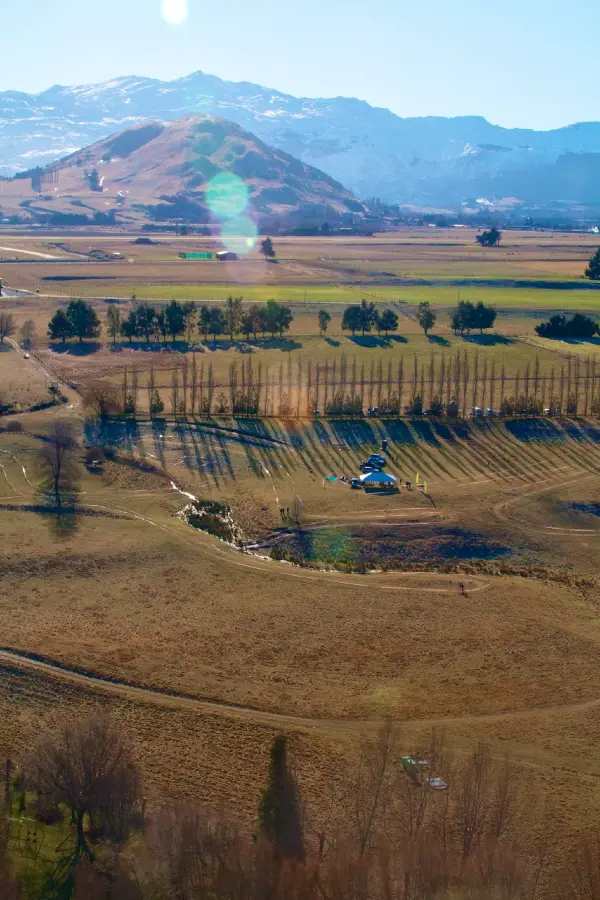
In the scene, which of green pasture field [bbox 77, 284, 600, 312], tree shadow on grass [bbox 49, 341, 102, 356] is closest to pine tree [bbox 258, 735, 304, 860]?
tree shadow on grass [bbox 49, 341, 102, 356]

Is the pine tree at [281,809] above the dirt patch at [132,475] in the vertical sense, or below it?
below

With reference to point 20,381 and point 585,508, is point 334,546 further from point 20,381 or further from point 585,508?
point 20,381

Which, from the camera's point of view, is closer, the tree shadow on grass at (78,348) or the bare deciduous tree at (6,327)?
the tree shadow on grass at (78,348)

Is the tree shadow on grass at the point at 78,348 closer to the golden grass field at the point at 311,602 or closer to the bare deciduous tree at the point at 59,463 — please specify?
the golden grass field at the point at 311,602

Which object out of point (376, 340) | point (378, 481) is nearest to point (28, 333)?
point (376, 340)

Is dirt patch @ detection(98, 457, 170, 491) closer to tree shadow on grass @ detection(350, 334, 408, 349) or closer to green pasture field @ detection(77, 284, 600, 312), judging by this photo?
tree shadow on grass @ detection(350, 334, 408, 349)

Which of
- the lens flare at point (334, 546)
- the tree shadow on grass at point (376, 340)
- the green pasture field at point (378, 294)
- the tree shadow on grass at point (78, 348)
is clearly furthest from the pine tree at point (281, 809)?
the green pasture field at point (378, 294)
